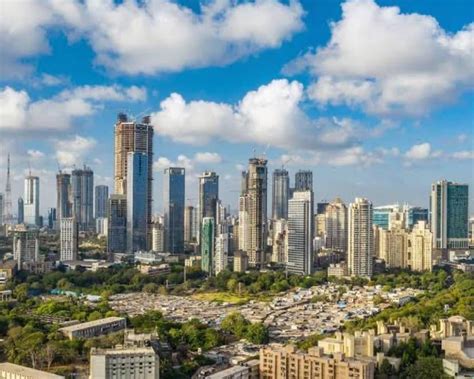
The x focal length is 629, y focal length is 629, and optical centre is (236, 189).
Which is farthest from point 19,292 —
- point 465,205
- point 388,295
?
point 465,205

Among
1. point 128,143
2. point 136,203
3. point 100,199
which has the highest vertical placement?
point 128,143

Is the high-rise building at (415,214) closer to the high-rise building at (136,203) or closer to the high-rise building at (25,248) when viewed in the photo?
the high-rise building at (136,203)

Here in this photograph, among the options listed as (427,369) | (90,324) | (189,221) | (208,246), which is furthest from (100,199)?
(427,369)

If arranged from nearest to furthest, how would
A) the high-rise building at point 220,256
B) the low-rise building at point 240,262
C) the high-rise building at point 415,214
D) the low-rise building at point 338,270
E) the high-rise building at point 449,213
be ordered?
1. the low-rise building at point 338,270
2. the low-rise building at point 240,262
3. the high-rise building at point 220,256
4. the high-rise building at point 449,213
5. the high-rise building at point 415,214

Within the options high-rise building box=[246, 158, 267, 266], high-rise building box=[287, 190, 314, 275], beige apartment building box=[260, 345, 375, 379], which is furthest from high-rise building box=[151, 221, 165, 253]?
beige apartment building box=[260, 345, 375, 379]

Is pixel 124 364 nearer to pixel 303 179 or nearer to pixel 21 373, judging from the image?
pixel 21 373

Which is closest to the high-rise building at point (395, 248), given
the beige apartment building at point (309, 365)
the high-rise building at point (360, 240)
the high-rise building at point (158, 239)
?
the high-rise building at point (360, 240)
